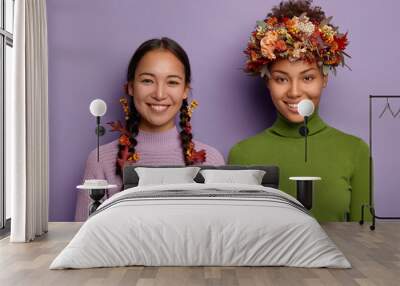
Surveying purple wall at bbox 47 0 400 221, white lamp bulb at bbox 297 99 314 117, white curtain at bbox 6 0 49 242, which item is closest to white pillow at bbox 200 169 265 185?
purple wall at bbox 47 0 400 221

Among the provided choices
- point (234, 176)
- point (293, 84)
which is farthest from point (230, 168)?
point (293, 84)

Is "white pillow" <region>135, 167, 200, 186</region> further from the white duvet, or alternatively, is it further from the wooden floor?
the white duvet

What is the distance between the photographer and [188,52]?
6.72m

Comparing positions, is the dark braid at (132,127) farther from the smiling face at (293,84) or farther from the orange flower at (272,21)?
the orange flower at (272,21)

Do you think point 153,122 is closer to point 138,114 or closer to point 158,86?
point 138,114

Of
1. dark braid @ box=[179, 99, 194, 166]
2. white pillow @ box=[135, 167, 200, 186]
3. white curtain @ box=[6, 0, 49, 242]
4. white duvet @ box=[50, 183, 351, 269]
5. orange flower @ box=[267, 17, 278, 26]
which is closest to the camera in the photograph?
white duvet @ box=[50, 183, 351, 269]

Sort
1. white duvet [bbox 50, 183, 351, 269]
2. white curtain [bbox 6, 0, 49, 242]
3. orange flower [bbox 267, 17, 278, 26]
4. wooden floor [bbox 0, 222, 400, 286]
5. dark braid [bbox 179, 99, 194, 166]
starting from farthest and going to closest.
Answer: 1. dark braid [bbox 179, 99, 194, 166]
2. orange flower [bbox 267, 17, 278, 26]
3. white curtain [bbox 6, 0, 49, 242]
4. white duvet [bbox 50, 183, 351, 269]
5. wooden floor [bbox 0, 222, 400, 286]

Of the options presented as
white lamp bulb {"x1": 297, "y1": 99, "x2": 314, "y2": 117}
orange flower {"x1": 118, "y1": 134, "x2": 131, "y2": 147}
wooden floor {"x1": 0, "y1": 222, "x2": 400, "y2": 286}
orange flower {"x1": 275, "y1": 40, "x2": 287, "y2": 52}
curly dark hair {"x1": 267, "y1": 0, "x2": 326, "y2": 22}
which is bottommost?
wooden floor {"x1": 0, "y1": 222, "x2": 400, "y2": 286}

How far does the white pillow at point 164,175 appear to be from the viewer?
19.8 feet

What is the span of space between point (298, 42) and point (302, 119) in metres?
0.81

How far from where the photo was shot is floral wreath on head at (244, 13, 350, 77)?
6184 millimetres

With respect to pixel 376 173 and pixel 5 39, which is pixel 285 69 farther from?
pixel 5 39

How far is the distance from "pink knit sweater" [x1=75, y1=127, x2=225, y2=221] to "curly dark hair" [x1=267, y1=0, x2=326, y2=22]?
1594 mm

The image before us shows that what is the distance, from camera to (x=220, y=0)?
22.1ft
